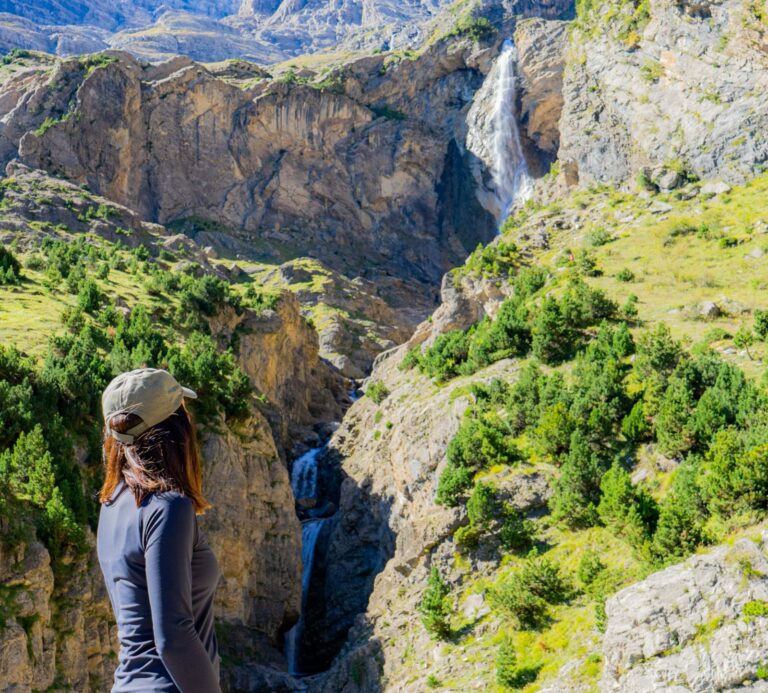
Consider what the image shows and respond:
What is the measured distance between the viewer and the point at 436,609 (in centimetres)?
2208

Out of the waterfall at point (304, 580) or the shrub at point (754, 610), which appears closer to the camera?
the shrub at point (754, 610)

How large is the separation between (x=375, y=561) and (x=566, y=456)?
13240 millimetres

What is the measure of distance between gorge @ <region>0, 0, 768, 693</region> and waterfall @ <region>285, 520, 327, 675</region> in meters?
0.20

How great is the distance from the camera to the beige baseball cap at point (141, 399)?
13.8 feet

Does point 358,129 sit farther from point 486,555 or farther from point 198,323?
point 486,555

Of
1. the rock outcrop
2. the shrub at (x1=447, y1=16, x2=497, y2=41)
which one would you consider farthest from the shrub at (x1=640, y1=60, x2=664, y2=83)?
the shrub at (x1=447, y1=16, x2=497, y2=41)

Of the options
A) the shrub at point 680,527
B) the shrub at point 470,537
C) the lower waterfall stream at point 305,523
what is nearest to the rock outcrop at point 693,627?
the shrub at point 680,527

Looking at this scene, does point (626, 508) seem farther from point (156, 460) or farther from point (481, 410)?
point (156, 460)

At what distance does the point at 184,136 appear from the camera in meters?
94.2

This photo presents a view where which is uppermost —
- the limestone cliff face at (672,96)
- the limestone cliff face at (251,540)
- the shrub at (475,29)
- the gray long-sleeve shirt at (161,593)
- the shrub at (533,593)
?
the shrub at (475,29)

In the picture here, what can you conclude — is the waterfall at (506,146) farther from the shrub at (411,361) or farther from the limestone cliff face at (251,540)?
the limestone cliff face at (251,540)

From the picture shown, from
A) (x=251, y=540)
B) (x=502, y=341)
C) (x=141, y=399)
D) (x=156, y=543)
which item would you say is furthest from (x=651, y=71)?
(x=156, y=543)

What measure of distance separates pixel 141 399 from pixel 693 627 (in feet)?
44.4

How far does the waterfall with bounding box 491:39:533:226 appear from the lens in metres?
85.5
